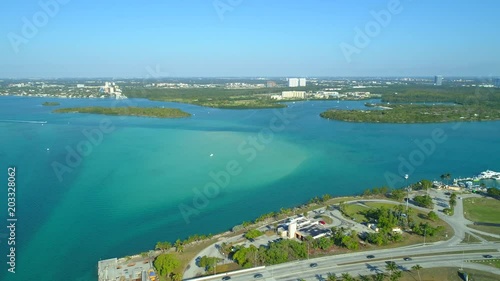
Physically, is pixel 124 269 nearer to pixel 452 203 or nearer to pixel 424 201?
pixel 424 201

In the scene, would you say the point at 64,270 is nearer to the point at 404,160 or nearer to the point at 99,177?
the point at 99,177

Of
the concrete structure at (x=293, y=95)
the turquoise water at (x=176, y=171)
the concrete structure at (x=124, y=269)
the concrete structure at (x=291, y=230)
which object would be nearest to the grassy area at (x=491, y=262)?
the concrete structure at (x=291, y=230)

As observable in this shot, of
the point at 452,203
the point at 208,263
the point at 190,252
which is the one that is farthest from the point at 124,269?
the point at 452,203

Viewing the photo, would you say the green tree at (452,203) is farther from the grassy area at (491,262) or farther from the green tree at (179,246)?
the green tree at (179,246)

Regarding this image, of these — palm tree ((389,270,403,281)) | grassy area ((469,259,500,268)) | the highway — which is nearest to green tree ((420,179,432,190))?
the highway

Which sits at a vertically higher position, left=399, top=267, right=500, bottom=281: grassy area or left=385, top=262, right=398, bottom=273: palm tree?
left=385, top=262, right=398, bottom=273: palm tree

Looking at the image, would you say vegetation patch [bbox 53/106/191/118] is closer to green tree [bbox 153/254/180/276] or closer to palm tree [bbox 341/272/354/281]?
green tree [bbox 153/254/180/276]
